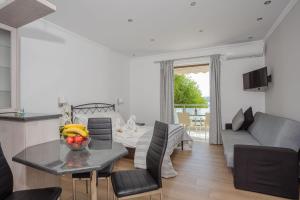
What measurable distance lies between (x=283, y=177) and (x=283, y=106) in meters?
1.57

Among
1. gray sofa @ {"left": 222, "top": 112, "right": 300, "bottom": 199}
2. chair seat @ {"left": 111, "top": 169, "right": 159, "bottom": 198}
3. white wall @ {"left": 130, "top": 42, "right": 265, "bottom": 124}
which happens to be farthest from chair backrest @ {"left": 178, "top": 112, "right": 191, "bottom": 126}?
chair seat @ {"left": 111, "top": 169, "right": 159, "bottom": 198}

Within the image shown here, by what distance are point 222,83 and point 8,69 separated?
4.75 metres

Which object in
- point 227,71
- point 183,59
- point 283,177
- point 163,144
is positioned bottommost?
point 283,177

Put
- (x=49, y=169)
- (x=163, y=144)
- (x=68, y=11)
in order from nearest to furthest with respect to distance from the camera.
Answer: (x=49, y=169) → (x=163, y=144) → (x=68, y=11)

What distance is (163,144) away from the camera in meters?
1.74

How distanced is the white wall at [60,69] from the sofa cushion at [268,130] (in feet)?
12.5

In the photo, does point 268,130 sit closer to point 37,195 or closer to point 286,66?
point 286,66

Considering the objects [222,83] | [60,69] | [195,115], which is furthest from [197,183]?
[195,115]

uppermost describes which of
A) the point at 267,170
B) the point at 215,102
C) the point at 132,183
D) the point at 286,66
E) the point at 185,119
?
the point at 286,66

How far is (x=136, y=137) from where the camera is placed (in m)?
3.49

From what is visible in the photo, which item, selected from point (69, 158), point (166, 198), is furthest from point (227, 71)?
point (69, 158)

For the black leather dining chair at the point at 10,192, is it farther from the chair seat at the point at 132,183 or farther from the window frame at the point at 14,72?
the window frame at the point at 14,72

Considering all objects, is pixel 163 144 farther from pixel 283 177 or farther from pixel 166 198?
pixel 283 177

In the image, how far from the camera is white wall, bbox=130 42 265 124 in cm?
459
